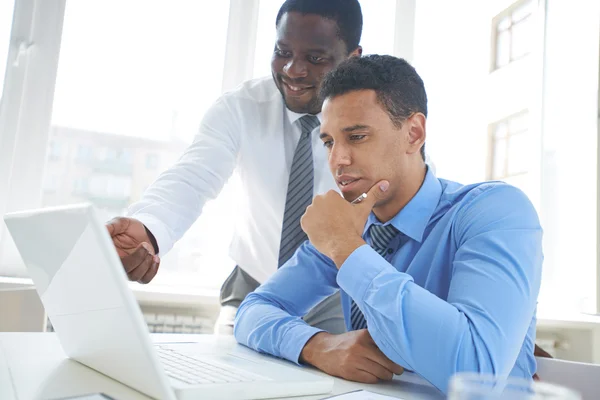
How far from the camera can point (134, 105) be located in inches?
115

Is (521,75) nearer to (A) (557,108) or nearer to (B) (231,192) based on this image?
(A) (557,108)

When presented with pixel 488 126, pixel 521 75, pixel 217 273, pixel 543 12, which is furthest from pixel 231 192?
pixel 543 12

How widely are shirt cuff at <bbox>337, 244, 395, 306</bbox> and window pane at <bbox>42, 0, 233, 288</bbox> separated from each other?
6.15 feet

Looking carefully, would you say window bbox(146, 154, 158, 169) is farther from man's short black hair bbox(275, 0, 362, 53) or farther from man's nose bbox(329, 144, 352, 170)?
man's nose bbox(329, 144, 352, 170)

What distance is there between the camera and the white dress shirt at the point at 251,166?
74.9 inches

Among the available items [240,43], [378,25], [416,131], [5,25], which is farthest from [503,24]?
[5,25]

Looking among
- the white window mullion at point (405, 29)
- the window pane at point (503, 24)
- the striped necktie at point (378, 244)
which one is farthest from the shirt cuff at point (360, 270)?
the window pane at point (503, 24)

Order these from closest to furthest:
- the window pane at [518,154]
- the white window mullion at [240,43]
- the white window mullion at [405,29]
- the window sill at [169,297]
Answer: the window sill at [169,297], the white window mullion at [240,43], the white window mullion at [405,29], the window pane at [518,154]

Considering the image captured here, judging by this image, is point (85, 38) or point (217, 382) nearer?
point (217, 382)

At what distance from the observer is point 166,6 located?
3.01 m

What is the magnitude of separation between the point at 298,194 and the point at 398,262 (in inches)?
25.4

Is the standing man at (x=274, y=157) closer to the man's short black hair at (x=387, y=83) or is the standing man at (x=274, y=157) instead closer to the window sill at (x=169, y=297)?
the man's short black hair at (x=387, y=83)

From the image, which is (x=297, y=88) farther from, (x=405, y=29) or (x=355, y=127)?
(x=405, y=29)

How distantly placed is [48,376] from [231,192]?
211cm
